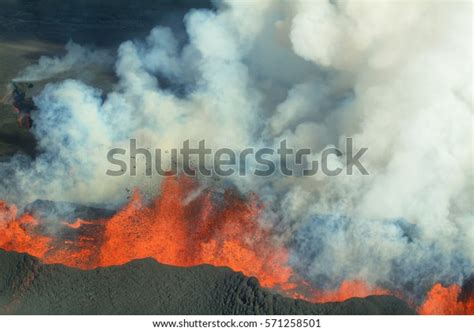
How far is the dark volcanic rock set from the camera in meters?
15.5

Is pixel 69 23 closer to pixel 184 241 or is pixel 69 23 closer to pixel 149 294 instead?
pixel 184 241

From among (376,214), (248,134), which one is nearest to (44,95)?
(248,134)

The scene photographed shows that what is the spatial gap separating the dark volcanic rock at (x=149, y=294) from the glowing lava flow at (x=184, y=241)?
2.07 ft

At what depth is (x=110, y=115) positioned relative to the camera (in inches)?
790

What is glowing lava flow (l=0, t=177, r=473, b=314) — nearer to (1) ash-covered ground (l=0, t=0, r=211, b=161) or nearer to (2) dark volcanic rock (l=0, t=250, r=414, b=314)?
(2) dark volcanic rock (l=0, t=250, r=414, b=314)

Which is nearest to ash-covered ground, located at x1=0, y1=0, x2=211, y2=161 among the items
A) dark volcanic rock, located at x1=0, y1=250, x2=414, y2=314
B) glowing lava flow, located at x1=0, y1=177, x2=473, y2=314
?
glowing lava flow, located at x1=0, y1=177, x2=473, y2=314

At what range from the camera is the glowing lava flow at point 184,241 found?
53.4 feet

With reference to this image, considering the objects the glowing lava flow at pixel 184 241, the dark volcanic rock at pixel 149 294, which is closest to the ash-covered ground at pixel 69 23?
the glowing lava flow at pixel 184 241

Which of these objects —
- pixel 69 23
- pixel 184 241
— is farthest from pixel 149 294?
pixel 69 23

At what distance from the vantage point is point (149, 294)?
1566 cm

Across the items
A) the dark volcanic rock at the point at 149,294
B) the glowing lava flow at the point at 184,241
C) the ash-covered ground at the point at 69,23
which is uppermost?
the ash-covered ground at the point at 69,23

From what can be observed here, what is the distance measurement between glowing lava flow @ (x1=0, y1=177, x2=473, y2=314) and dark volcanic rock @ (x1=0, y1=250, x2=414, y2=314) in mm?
630

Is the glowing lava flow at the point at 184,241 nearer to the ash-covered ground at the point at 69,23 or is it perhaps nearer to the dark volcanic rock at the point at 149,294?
the dark volcanic rock at the point at 149,294

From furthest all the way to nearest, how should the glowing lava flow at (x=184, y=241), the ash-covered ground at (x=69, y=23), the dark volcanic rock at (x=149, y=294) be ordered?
the ash-covered ground at (x=69, y=23), the glowing lava flow at (x=184, y=241), the dark volcanic rock at (x=149, y=294)
